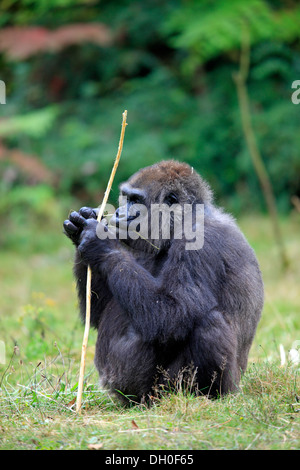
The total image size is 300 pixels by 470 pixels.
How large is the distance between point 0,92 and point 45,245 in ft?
9.81

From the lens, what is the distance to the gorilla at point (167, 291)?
399 cm

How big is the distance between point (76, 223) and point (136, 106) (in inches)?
386

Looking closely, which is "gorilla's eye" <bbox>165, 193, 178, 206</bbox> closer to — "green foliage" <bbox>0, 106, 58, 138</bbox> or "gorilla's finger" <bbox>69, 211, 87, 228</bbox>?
"gorilla's finger" <bbox>69, 211, 87, 228</bbox>

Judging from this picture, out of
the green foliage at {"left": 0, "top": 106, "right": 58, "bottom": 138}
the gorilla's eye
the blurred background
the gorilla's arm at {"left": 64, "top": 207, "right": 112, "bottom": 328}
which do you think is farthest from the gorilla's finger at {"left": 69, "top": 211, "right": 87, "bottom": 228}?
the green foliage at {"left": 0, "top": 106, "right": 58, "bottom": 138}

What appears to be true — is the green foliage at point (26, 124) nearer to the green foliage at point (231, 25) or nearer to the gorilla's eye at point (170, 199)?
the green foliage at point (231, 25)

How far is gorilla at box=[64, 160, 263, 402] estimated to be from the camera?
3.99 meters

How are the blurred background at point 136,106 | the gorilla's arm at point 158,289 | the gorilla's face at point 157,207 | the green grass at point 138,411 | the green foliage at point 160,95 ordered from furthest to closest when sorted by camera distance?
the green foliage at point 160,95
the blurred background at point 136,106
the gorilla's face at point 157,207
the gorilla's arm at point 158,289
the green grass at point 138,411

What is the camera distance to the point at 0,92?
11.8m

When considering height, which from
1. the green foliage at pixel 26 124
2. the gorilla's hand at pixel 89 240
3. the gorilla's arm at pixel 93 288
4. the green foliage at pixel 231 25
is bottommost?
the gorilla's arm at pixel 93 288

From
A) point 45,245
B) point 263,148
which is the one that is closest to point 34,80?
point 45,245

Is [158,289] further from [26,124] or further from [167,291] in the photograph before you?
[26,124]

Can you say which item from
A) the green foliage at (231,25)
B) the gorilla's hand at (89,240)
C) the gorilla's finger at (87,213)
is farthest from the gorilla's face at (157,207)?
the green foliage at (231,25)

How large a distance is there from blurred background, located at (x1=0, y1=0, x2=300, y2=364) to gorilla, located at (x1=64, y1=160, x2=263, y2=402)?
5.88m

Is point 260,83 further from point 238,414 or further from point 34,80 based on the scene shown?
point 238,414
